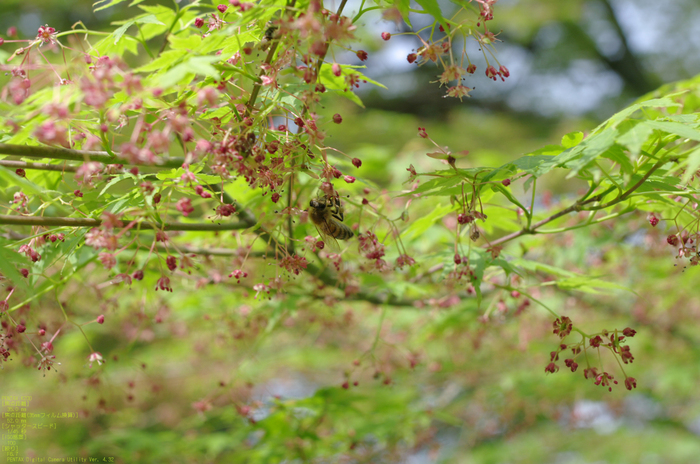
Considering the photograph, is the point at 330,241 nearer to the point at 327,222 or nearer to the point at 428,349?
the point at 327,222

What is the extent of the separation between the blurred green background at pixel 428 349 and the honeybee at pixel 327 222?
58cm

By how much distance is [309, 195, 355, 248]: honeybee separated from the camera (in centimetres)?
190

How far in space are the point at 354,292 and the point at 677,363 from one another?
597 cm

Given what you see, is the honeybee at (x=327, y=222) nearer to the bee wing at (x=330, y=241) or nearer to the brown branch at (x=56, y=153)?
the bee wing at (x=330, y=241)

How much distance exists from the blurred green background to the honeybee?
0.58 metres

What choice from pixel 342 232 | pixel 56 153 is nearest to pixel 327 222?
pixel 342 232

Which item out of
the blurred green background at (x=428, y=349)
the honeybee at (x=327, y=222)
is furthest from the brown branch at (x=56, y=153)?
the blurred green background at (x=428, y=349)

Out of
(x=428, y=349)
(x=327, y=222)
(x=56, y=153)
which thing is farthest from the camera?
(x=428, y=349)

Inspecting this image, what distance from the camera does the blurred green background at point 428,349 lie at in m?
2.83

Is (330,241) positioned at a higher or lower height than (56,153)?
higher

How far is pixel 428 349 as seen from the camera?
5387 millimetres

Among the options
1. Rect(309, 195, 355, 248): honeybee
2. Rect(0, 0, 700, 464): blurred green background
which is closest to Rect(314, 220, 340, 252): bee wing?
Rect(309, 195, 355, 248): honeybee

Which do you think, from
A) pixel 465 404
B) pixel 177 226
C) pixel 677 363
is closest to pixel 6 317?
pixel 177 226

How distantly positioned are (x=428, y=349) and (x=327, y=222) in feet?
12.8
